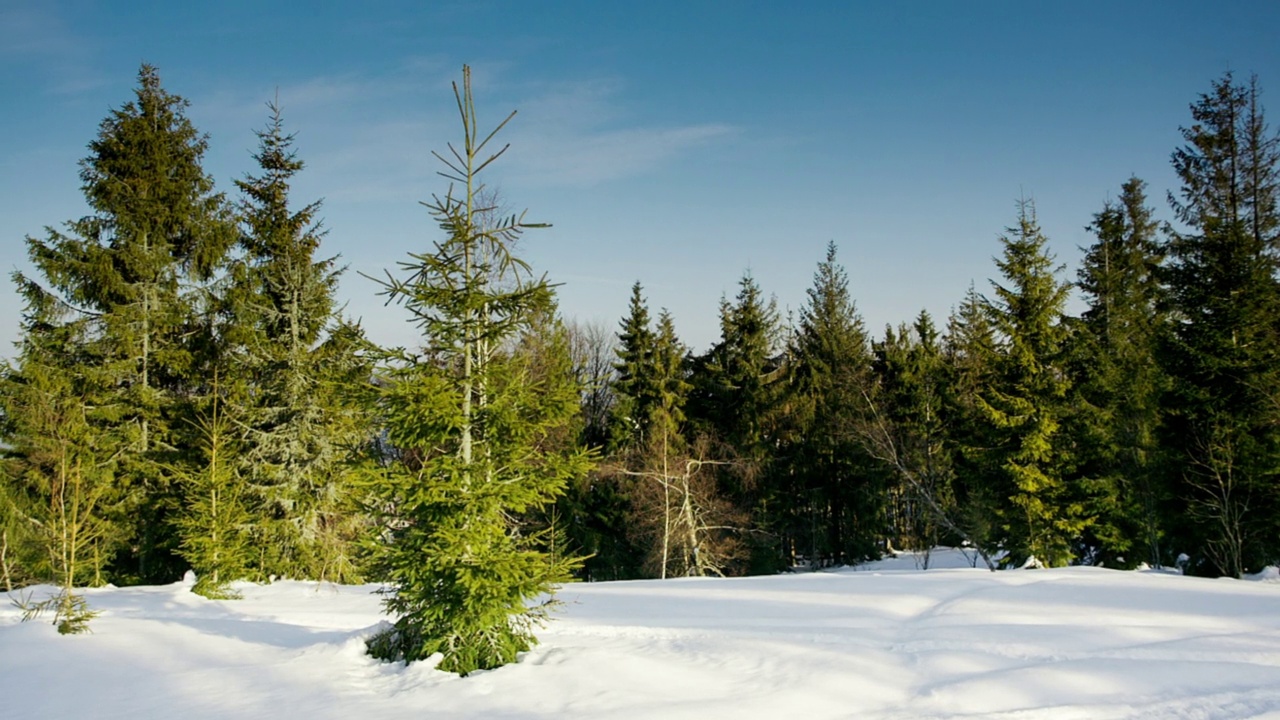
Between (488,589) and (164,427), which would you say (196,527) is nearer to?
(164,427)

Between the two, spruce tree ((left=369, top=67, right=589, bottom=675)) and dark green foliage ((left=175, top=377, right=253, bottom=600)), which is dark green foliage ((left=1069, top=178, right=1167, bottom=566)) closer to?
spruce tree ((left=369, top=67, right=589, bottom=675))

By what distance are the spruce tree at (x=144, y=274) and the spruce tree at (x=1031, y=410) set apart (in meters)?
22.2

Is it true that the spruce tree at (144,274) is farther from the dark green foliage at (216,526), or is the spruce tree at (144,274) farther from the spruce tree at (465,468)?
the spruce tree at (465,468)

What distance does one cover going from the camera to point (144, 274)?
771 inches

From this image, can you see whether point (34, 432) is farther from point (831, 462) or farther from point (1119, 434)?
point (1119, 434)

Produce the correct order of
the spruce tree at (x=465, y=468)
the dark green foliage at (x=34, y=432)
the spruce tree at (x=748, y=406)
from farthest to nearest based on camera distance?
1. the spruce tree at (x=748, y=406)
2. the dark green foliage at (x=34, y=432)
3. the spruce tree at (x=465, y=468)

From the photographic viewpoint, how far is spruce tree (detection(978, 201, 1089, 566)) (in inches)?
763

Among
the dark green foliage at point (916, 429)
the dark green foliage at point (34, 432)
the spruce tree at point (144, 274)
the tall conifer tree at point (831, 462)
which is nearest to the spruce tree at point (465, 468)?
the dark green foliage at point (34, 432)

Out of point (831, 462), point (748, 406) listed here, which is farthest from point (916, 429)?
point (748, 406)

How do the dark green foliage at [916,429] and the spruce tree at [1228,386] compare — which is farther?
the dark green foliage at [916,429]

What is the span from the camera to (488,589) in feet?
22.2

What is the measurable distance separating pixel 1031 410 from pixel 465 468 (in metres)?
17.6

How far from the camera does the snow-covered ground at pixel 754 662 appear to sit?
601 cm

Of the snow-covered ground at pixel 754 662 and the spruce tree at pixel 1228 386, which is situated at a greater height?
the spruce tree at pixel 1228 386
